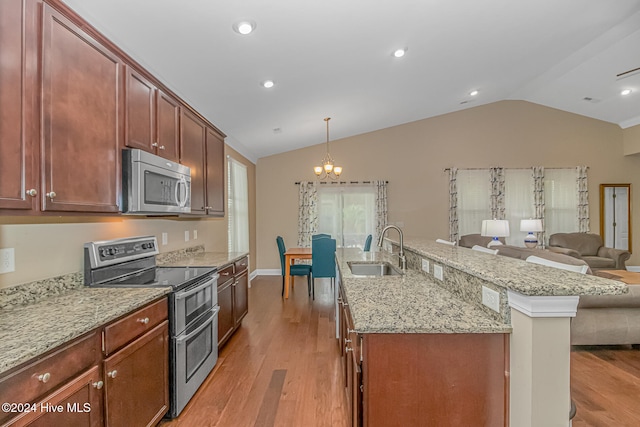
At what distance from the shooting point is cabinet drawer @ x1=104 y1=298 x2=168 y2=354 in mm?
1438

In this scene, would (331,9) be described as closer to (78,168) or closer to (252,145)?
(78,168)

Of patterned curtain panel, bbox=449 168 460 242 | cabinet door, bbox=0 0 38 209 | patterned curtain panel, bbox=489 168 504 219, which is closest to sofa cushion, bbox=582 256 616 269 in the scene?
patterned curtain panel, bbox=489 168 504 219

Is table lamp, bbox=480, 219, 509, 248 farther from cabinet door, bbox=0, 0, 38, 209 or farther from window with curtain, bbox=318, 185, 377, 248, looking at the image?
cabinet door, bbox=0, 0, 38, 209

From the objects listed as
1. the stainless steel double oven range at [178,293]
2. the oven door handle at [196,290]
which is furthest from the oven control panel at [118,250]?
the oven door handle at [196,290]

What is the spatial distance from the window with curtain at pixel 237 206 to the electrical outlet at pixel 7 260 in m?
3.40

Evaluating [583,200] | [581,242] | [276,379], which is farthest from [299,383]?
[583,200]

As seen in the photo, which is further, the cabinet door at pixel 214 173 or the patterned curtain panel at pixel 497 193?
the patterned curtain panel at pixel 497 193

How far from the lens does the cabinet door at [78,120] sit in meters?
1.40

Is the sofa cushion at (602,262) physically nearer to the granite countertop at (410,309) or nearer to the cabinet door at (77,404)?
the granite countertop at (410,309)

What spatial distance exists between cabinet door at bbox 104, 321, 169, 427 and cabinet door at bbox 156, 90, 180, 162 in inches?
51.2

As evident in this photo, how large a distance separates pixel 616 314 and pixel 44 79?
4.54m

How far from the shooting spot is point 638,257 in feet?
22.4

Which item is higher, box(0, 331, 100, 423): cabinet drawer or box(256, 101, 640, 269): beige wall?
box(256, 101, 640, 269): beige wall

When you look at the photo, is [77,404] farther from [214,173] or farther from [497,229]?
[497,229]
